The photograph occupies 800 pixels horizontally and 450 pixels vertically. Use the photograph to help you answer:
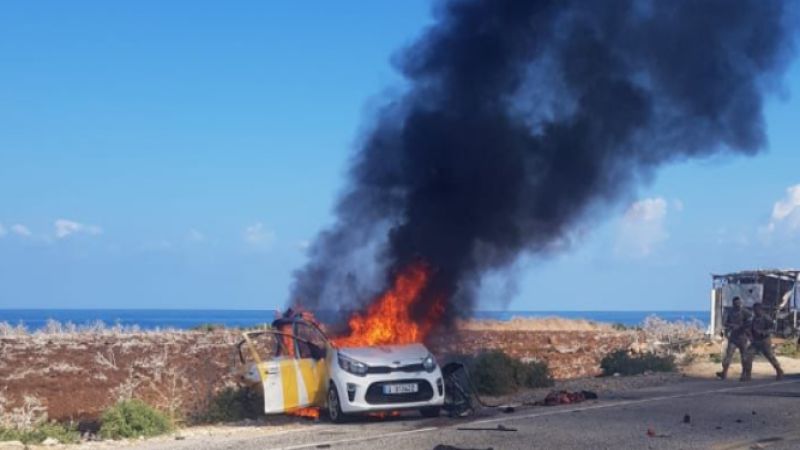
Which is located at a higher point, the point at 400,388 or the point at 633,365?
the point at 400,388

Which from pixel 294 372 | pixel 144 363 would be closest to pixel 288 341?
pixel 294 372

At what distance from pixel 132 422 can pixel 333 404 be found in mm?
2932

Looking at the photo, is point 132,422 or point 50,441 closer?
point 50,441

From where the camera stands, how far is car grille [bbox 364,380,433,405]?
48.2ft

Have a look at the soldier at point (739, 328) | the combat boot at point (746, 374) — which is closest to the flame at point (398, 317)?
the soldier at point (739, 328)

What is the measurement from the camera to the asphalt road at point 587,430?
40.1 feet

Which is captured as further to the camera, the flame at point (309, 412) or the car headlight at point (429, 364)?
the flame at point (309, 412)

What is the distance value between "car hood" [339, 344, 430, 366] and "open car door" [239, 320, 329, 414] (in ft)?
1.68

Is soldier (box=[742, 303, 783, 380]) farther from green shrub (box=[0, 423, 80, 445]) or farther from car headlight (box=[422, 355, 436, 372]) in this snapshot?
green shrub (box=[0, 423, 80, 445])

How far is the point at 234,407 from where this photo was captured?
16672 millimetres

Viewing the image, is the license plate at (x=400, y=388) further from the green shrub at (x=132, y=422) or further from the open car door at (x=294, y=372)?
the green shrub at (x=132, y=422)

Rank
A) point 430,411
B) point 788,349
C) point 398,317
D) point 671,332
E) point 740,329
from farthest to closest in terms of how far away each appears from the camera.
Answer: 1. point 671,332
2. point 788,349
3. point 740,329
4. point 398,317
5. point 430,411

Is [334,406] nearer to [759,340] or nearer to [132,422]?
[132,422]

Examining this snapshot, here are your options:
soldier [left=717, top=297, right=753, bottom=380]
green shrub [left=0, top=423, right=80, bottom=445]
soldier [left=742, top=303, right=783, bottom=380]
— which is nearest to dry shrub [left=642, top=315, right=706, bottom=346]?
soldier [left=742, top=303, right=783, bottom=380]
